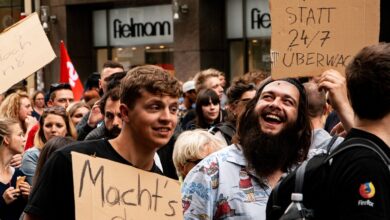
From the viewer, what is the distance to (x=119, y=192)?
12.9ft

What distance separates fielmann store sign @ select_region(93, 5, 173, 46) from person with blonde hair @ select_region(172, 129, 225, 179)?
1702 centimetres

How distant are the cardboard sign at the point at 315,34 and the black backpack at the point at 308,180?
1.39m

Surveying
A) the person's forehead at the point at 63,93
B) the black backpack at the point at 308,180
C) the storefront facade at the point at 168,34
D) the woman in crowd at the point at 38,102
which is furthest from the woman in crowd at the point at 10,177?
the storefront facade at the point at 168,34

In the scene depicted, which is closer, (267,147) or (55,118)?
(267,147)

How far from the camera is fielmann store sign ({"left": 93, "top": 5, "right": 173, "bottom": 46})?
23.2m

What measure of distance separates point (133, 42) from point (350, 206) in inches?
830

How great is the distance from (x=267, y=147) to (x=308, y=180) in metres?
1.16

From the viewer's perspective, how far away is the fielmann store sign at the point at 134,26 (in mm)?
23156

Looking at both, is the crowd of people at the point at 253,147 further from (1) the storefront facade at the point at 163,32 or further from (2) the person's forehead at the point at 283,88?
(1) the storefront facade at the point at 163,32

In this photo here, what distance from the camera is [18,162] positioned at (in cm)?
782

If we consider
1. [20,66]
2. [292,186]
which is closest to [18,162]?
[20,66]

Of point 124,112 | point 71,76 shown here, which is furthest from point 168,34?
point 124,112

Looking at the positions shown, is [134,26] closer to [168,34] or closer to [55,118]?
[168,34]

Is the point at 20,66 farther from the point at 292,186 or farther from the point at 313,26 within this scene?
the point at 292,186
